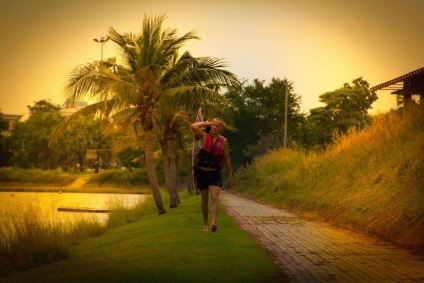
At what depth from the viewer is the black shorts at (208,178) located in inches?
510

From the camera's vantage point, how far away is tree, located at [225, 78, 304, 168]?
72.8 metres

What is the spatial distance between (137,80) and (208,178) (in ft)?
43.1

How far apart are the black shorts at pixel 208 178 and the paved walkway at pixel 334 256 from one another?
58.9 inches

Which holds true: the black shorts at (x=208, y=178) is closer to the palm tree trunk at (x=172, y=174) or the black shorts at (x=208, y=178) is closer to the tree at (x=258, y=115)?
the palm tree trunk at (x=172, y=174)

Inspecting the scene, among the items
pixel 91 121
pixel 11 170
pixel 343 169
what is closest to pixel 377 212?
pixel 343 169

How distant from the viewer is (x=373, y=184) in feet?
60.0

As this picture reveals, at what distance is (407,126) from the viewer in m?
20.8

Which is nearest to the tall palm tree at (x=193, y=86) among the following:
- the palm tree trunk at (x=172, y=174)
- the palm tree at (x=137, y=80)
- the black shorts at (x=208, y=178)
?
the palm tree at (x=137, y=80)

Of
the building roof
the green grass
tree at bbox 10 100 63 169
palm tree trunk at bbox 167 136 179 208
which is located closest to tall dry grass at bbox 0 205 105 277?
the green grass

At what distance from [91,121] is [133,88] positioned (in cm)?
7593

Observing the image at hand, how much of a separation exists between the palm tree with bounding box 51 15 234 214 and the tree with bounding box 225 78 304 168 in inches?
1785

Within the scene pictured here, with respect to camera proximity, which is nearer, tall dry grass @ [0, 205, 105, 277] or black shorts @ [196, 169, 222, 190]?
black shorts @ [196, 169, 222, 190]

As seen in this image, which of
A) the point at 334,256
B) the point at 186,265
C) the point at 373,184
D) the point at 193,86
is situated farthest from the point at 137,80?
the point at 186,265

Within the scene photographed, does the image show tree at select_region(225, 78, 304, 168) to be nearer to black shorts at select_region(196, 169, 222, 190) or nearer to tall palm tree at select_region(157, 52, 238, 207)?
tall palm tree at select_region(157, 52, 238, 207)
